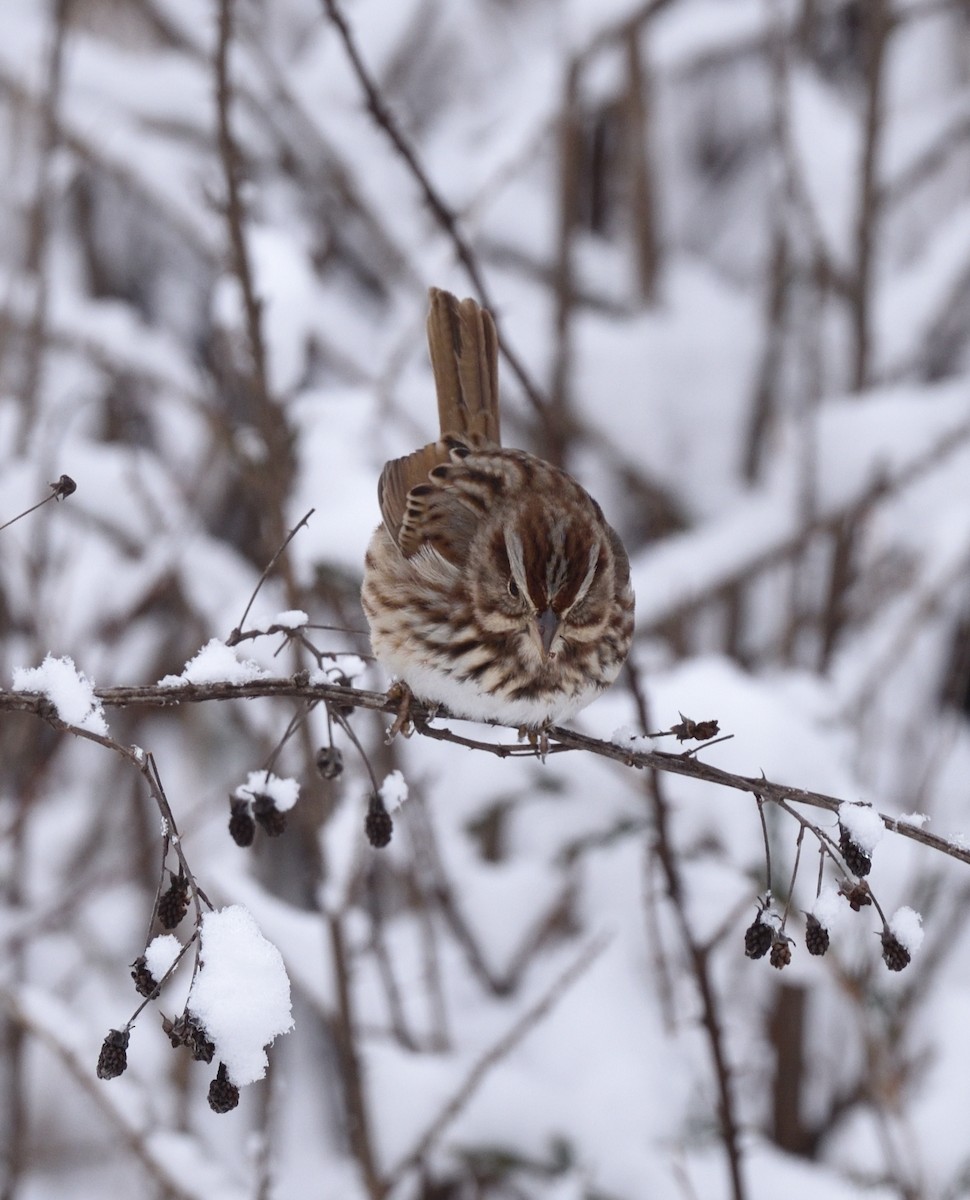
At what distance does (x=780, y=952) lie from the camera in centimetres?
150

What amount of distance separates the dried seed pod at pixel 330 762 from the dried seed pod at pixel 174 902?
33 centimetres

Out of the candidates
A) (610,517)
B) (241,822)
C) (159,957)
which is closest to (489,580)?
(241,822)

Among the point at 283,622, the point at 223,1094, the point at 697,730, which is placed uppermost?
the point at 283,622

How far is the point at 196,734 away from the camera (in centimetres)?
508

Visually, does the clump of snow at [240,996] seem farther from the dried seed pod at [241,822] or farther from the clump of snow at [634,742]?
the clump of snow at [634,742]

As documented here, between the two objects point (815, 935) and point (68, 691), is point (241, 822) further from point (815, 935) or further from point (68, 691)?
point (815, 935)

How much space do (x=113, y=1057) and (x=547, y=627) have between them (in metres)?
1.10

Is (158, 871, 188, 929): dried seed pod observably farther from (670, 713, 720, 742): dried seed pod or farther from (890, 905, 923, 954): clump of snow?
(890, 905, 923, 954): clump of snow

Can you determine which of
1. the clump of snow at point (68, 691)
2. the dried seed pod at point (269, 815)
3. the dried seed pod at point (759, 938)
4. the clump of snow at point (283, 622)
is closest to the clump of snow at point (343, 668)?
the clump of snow at point (283, 622)

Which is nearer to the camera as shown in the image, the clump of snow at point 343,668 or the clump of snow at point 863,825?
the clump of snow at point 863,825

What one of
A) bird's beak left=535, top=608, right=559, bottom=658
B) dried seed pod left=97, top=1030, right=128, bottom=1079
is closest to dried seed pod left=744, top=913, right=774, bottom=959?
dried seed pod left=97, top=1030, right=128, bottom=1079

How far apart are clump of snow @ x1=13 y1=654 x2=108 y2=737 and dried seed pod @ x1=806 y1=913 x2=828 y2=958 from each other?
2.50ft

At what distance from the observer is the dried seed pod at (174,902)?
1.44 metres

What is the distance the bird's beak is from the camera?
7.42 feet
